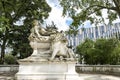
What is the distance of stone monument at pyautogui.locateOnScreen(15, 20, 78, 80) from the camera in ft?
42.2

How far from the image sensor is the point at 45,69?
13023 mm

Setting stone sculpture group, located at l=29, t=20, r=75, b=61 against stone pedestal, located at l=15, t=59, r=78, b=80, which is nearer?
stone pedestal, located at l=15, t=59, r=78, b=80

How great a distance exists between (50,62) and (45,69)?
470 mm

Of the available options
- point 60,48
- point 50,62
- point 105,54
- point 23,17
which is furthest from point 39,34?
point 105,54

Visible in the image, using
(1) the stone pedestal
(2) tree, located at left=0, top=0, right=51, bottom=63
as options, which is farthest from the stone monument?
(2) tree, located at left=0, top=0, right=51, bottom=63

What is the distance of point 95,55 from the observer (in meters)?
39.0

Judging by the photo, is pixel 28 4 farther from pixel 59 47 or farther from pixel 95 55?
pixel 59 47

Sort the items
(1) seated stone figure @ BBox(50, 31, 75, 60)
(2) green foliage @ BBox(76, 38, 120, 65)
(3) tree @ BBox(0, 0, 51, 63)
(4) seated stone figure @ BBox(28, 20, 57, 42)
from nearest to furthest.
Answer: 1. (1) seated stone figure @ BBox(50, 31, 75, 60)
2. (4) seated stone figure @ BBox(28, 20, 57, 42)
3. (3) tree @ BBox(0, 0, 51, 63)
4. (2) green foliage @ BBox(76, 38, 120, 65)

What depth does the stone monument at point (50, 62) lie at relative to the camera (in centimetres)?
1288

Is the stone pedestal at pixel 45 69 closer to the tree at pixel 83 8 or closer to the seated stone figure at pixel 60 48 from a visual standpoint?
the seated stone figure at pixel 60 48

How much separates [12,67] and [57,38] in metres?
8.20

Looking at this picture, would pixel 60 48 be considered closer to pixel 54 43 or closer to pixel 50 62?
pixel 54 43

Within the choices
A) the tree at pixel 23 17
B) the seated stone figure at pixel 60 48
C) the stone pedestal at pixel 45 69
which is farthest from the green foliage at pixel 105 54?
the stone pedestal at pixel 45 69

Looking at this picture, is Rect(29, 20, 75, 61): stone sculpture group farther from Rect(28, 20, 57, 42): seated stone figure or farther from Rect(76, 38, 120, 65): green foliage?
Rect(76, 38, 120, 65): green foliage
